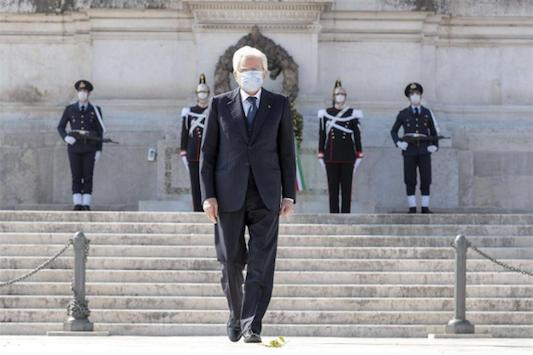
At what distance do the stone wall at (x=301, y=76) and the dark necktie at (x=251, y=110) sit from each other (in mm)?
11101

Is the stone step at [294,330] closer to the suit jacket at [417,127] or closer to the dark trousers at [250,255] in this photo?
the dark trousers at [250,255]

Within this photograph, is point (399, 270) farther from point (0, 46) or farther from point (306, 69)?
point (0, 46)

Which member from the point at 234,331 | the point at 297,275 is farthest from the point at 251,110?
the point at 297,275

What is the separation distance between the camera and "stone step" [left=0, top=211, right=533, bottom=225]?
1892cm

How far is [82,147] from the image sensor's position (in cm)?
2139

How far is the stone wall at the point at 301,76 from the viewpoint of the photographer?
23703 millimetres

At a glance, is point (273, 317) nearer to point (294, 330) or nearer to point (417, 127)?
point (294, 330)

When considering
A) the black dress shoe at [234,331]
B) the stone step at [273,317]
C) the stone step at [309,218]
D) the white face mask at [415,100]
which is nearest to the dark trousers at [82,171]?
the stone step at [309,218]

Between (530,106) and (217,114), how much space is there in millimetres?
13315

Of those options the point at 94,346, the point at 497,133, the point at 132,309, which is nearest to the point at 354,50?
the point at 497,133

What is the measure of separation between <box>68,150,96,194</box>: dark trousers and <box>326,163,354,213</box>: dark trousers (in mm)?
2965

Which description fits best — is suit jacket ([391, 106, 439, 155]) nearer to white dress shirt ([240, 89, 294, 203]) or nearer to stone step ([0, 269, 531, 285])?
stone step ([0, 269, 531, 285])

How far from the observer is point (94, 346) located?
1352 cm

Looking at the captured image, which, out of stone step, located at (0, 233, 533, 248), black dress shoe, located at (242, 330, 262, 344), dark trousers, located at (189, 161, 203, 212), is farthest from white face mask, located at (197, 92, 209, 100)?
black dress shoe, located at (242, 330, 262, 344)
